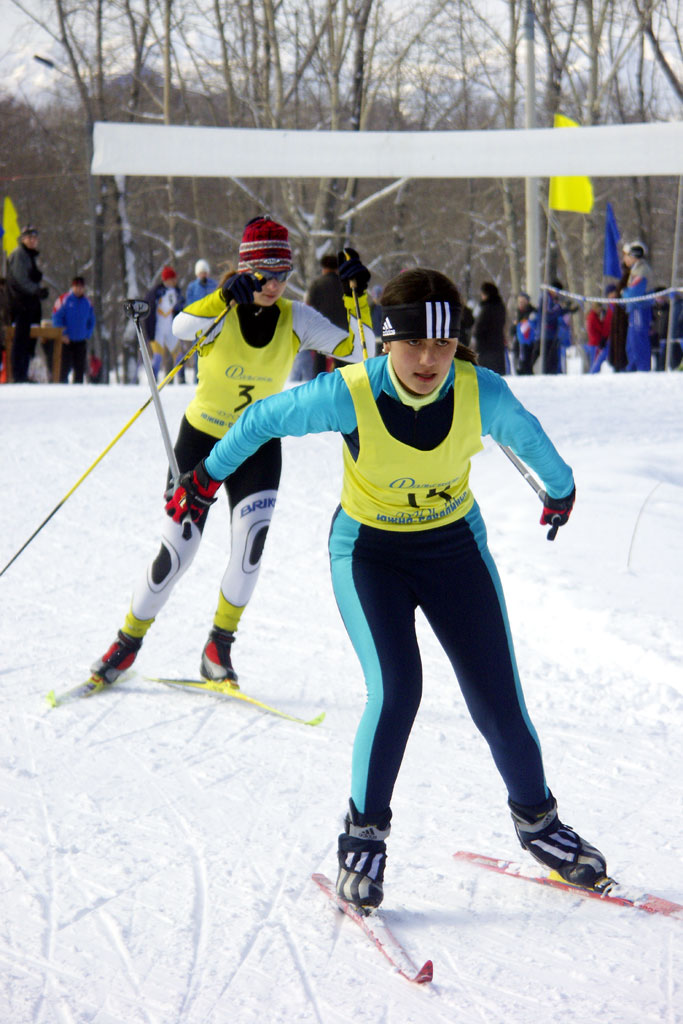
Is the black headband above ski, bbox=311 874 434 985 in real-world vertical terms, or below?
above

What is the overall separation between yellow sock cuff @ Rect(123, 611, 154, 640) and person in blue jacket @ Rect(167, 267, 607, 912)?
5.97 feet

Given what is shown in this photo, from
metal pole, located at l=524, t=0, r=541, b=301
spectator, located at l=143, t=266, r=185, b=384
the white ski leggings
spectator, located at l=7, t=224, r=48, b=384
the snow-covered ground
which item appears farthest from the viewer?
metal pole, located at l=524, t=0, r=541, b=301

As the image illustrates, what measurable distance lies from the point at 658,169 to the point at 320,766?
9.32 metres

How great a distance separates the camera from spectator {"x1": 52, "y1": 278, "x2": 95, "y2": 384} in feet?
43.6

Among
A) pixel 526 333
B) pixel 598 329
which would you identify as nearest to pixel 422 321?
pixel 526 333

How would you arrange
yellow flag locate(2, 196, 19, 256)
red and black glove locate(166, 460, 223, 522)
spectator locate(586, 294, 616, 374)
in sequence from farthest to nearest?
yellow flag locate(2, 196, 19, 256) → spectator locate(586, 294, 616, 374) → red and black glove locate(166, 460, 223, 522)

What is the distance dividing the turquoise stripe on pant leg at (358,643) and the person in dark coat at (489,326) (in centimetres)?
984

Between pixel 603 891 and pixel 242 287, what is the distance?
247cm

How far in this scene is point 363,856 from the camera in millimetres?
2625

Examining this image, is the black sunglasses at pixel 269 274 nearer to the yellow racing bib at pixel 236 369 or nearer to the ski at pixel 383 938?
the yellow racing bib at pixel 236 369

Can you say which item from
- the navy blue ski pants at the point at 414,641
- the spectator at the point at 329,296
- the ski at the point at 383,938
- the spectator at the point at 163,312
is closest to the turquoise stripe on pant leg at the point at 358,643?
the navy blue ski pants at the point at 414,641

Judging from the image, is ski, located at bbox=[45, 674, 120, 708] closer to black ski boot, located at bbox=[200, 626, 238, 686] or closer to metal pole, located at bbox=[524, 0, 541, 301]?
black ski boot, located at bbox=[200, 626, 238, 686]

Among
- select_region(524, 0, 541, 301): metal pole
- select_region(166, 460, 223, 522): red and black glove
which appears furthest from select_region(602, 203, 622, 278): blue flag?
select_region(166, 460, 223, 522): red and black glove

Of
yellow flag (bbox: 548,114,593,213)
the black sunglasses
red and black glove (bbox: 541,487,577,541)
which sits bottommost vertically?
red and black glove (bbox: 541,487,577,541)
